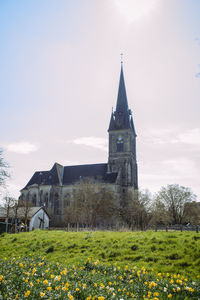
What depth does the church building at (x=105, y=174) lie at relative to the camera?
56438mm

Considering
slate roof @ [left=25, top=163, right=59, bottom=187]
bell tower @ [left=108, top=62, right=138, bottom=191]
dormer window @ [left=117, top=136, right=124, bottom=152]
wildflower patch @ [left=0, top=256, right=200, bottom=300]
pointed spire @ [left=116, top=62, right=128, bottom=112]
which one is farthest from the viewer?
pointed spire @ [left=116, top=62, right=128, bottom=112]

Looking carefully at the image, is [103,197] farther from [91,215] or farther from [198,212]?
[198,212]

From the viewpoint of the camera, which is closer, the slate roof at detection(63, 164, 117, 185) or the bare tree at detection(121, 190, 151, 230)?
the bare tree at detection(121, 190, 151, 230)

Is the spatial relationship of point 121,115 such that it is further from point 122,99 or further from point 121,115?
point 122,99

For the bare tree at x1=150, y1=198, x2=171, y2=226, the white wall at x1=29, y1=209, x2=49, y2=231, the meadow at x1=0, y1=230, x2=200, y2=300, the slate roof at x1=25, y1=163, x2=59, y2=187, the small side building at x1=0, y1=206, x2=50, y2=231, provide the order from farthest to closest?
1. the slate roof at x1=25, y1=163, x2=59, y2=187
2. the bare tree at x1=150, y1=198, x2=171, y2=226
3. the white wall at x1=29, y1=209, x2=49, y2=231
4. the small side building at x1=0, y1=206, x2=50, y2=231
5. the meadow at x1=0, y1=230, x2=200, y2=300

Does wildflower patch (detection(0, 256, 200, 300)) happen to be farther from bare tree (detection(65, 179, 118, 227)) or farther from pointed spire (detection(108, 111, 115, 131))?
pointed spire (detection(108, 111, 115, 131))

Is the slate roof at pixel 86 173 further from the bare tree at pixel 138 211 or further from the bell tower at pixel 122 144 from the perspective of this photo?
the bare tree at pixel 138 211

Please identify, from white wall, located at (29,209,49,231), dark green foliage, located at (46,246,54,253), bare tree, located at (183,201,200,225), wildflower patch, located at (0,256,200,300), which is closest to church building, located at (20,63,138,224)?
bare tree, located at (183,201,200,225)

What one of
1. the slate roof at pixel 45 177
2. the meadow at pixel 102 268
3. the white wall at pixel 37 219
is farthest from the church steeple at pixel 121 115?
the meadow at pixel 102 268

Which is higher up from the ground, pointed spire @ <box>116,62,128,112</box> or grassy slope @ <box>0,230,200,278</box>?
pointed spire @ <box>116,62,128,112</box>

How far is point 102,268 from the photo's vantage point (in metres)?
8.23

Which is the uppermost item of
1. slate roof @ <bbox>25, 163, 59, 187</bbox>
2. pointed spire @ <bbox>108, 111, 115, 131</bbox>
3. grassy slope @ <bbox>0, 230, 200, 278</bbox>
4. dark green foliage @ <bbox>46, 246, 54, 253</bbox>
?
pointed spire @ <bbox>108, 111, 115, 131</bbox>

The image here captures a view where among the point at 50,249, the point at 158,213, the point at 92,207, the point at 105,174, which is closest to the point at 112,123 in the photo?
the point at 105,174

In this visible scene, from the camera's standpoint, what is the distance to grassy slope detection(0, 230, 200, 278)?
962 centimetres
